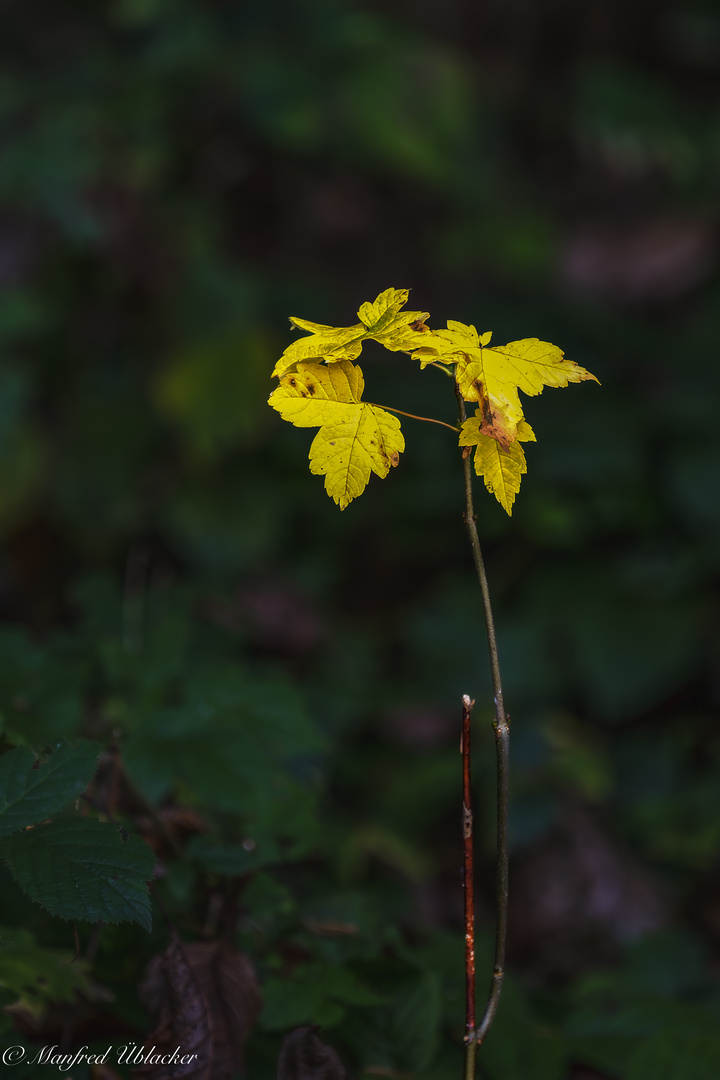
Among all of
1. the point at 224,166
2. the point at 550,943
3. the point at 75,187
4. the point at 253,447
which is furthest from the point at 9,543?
the point at 550,943

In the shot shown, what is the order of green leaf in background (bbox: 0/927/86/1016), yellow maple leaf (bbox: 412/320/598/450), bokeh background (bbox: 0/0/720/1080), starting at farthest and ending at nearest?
1. bokeh background (bbox: 0/0/720/1080)
2. green leaf in background (bbox: 0/927/86/1016)
3. yellow maple leaf (bbox: 412/320/598/450)

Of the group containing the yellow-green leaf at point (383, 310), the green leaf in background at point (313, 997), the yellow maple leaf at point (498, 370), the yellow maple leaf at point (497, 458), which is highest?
the yellow-green leaf at point (383, 310)

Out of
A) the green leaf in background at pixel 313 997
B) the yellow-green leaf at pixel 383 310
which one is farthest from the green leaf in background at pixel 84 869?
the yellow-green leaf at pixel 383 310

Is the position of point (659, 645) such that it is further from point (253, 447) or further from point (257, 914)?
point (257, 914)

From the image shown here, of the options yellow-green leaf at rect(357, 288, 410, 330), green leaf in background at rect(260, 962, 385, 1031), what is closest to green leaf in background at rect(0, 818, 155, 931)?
green leaf in background at rect(260, 962, 385, 1031)

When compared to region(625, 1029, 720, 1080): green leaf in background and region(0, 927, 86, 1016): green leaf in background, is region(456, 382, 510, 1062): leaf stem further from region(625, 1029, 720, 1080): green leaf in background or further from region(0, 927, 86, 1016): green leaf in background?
region(0, 927, 86, 1016): green leaf in background

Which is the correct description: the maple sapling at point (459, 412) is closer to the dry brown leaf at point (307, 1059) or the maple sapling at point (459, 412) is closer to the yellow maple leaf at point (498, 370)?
the yellow maple leaf at point (498, 370)
